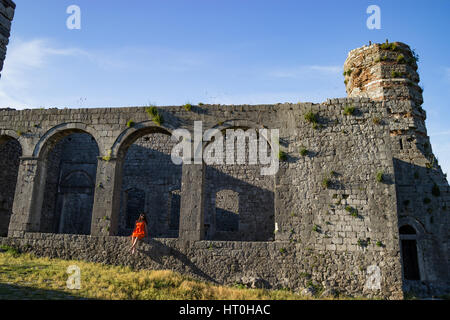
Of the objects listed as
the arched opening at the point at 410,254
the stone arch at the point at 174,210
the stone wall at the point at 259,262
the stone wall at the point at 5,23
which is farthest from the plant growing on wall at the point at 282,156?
the stone arch at the point at 174,210

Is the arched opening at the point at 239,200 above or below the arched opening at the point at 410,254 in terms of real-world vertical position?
above

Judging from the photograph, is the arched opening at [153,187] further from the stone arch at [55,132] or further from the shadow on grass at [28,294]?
the shadow on grass at [28,294]

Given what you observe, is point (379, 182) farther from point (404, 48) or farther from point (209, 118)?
point (404, 48)

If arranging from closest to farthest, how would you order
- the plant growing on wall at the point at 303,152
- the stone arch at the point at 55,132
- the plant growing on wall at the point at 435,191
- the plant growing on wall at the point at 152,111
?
1. the plant growing on wall at the point at 303,152
2. the plant growing on wall at the point at 152,111
3. the stone arch at the point at 55,132
4. the plant growing on wall at the point at 435,191

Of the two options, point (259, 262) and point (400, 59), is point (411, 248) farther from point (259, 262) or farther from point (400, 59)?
point (400, 59)

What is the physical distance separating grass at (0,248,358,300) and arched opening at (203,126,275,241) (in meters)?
6.85

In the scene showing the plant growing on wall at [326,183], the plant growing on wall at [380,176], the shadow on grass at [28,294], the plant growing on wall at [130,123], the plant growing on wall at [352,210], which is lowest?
the shadow on grass at [28,294]

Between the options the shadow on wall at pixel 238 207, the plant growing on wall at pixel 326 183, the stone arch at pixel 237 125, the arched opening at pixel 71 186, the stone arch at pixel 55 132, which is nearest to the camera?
the plant growing on wall at pixel 326 183

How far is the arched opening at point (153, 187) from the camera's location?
1564 cm

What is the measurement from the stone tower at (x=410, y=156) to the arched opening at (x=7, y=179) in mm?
14163

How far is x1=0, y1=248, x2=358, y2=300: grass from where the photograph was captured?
21.6ft

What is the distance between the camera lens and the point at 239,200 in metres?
15.8

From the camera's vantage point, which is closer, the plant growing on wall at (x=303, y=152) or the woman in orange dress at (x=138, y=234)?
the woman in orange dress at (x=138, y=234)
